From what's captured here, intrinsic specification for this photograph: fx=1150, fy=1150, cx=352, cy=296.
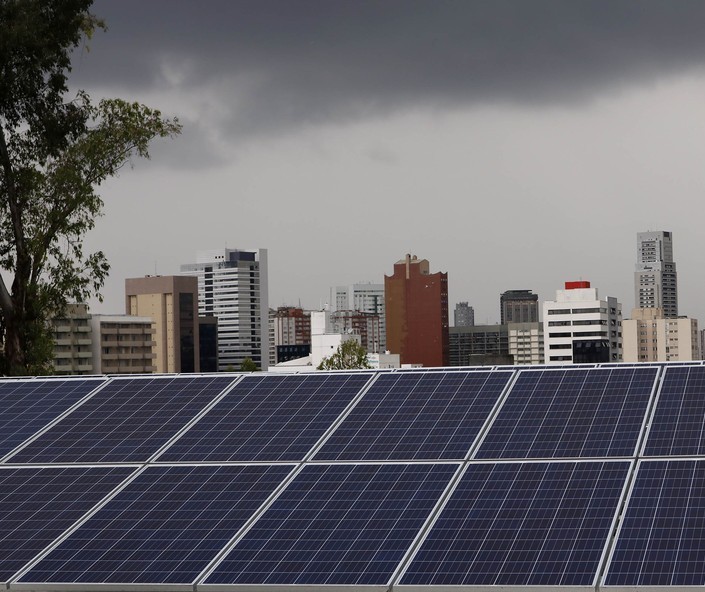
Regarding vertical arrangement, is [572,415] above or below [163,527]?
above

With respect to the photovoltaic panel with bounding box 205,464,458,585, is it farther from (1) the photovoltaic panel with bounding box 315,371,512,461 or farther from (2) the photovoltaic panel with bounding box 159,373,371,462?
(2) the photovoltaic panel with bounding box 159,373,371,462

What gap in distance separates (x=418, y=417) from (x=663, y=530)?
5.19m

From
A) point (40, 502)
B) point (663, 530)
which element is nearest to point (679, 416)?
point (663, 530)

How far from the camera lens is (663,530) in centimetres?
1470

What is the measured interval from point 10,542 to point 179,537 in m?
2.63

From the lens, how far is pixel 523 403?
1884 cm

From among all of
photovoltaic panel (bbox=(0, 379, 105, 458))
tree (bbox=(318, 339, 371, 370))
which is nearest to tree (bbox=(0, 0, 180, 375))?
photovoltaic panel (bbox=(0, 379, 105, 458))

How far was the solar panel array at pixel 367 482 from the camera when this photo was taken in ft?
48.6

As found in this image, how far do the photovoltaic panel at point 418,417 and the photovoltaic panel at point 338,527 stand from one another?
0.53m

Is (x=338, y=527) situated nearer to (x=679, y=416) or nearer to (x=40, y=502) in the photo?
(x=40, y=502)

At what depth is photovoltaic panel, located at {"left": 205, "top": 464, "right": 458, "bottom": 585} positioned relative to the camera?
14969 mm

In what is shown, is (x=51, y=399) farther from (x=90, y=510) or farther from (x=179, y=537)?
(x=179, y=537)

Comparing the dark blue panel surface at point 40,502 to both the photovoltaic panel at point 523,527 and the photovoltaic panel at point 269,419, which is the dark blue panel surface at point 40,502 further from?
the photovoltaic panel at point 523,527

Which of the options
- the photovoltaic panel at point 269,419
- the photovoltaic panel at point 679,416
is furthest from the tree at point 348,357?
the photovoltaic panel at point 679,416
